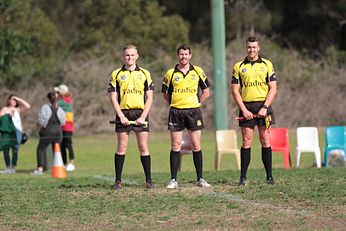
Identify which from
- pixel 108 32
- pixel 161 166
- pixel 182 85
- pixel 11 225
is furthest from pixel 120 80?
pixel 108 32

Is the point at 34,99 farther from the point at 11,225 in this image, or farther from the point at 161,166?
the point at 11,225

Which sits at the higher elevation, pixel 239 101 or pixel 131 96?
pixel 131 96

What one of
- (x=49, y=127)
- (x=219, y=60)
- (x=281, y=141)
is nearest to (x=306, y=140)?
(x=281, y=141)

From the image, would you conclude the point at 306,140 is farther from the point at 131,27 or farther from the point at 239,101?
the point at 131,27

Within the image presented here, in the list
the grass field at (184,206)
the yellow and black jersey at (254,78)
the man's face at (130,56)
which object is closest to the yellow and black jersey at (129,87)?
the man's face at (130,56)

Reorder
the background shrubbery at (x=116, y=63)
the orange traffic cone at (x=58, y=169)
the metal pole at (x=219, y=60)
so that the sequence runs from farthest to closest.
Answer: the background shrubbery at (x=116, y=63)
the metal pole at (x=219, y=60)
the orange traffic cone at (x=58, y=169)

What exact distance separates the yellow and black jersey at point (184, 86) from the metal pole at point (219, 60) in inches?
477

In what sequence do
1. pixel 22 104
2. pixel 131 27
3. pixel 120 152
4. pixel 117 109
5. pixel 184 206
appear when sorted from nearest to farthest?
pixel 184 206 → pixel 117 109 → pixel 120 152 → pixel 22 104 → pixel 131 27

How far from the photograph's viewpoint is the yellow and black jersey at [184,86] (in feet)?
41.9

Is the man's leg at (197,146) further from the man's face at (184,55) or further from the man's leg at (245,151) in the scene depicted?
the man's face at (184,55)

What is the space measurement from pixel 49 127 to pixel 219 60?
6.69m

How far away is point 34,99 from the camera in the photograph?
3269cm

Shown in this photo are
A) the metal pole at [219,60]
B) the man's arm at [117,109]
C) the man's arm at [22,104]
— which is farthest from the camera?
the metal pole at [219,60]

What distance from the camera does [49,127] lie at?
2092cm
